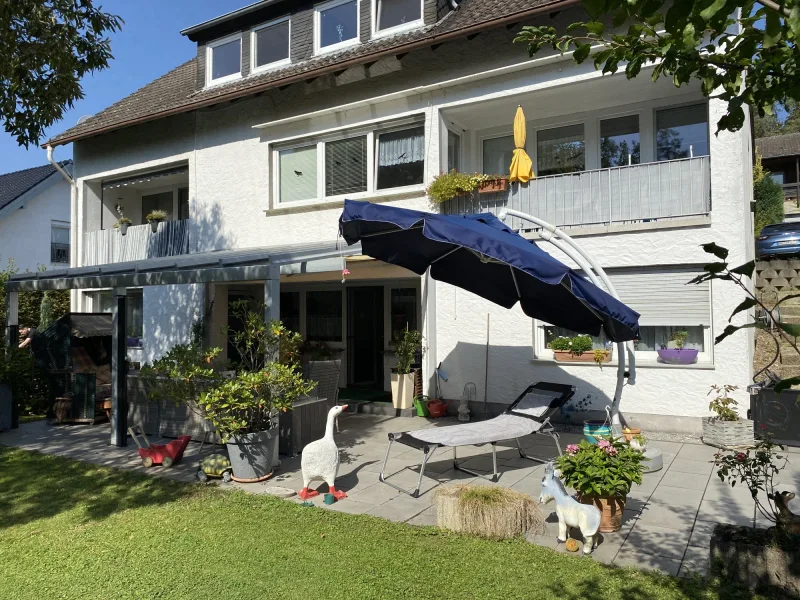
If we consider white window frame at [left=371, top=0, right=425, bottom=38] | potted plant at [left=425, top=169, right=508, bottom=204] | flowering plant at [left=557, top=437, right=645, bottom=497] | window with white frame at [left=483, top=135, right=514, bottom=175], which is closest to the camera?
flowering plant at [left=557, top=437, right=645, bottom=497]

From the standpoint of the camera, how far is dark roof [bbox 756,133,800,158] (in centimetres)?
3297

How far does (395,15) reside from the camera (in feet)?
41.7

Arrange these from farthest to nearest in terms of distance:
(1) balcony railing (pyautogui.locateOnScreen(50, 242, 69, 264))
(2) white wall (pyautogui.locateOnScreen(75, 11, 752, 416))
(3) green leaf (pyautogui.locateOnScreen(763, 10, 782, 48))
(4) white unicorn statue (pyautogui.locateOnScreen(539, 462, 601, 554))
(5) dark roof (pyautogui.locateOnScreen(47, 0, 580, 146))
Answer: (1) balcony railing (pyautogui.locateOnScreen(50, 242, 69, 264)) < (5) dark roof (pyautogui.locateOnScreen(47, 0, 580, 146)) < (2) white wall (pyautogui.locateOnScreen(75, 11, 752, 416)) < (4) white unicorn statue (pyautogui.locateOnScreen(539, 462, 601, 554)) < (3) green leaf (pyautogui.locateOnScreen(763, 10, 782, 48))

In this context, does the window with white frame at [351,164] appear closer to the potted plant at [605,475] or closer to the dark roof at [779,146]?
the potted plant at [605,475]

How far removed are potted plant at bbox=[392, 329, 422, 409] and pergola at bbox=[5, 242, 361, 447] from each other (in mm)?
2601

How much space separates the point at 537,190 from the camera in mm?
10492

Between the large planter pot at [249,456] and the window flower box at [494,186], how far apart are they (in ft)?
19.7

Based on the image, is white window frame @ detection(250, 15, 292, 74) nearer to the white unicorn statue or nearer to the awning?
the awning

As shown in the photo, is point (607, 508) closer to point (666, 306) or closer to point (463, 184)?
point (666, 306)

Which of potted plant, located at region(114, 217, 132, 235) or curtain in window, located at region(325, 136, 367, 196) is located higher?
curtain in window, located at region(325, 136, 367, 196)

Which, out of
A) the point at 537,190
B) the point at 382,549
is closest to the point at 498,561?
the point at 382,549

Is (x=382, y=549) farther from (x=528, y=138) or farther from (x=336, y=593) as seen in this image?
(x=528, y=138)

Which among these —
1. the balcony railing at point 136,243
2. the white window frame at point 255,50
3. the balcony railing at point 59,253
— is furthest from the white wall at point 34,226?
the white window frame at point 255,50

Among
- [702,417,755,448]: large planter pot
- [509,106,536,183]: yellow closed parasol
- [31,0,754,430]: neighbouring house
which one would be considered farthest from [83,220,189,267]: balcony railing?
[702,417,755,448]: large planter pot
